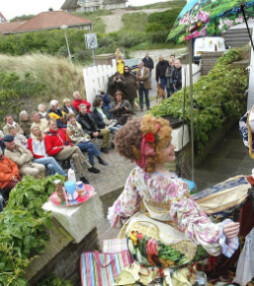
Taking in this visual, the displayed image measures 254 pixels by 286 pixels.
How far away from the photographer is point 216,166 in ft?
18.5

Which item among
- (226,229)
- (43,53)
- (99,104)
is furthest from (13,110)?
(226,229)

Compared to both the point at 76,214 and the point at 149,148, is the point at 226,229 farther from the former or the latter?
the point at 76,214

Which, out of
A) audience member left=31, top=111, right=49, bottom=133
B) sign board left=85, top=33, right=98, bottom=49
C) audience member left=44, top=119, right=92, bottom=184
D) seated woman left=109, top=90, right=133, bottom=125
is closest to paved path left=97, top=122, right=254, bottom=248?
audience member left=44, top=119, right=92, bottom=184

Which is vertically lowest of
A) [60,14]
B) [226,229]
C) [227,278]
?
[227,278]

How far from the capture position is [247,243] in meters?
2.55

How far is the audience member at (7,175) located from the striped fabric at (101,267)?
216cm

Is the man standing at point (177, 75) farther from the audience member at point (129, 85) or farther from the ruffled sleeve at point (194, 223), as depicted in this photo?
Result: the ruffled sleeve at point (194, 223)

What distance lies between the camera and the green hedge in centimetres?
496

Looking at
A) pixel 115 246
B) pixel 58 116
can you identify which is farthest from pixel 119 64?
pixel 115 246

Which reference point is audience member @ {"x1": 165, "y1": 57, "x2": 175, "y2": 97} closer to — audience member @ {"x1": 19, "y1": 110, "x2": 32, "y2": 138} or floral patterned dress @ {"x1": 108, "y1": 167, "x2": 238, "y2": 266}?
audience member @ {"x1": 19, "y1": 110, "x2": 32, "y2": 138}

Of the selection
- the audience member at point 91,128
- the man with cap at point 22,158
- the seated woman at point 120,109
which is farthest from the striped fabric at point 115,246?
Answer: the seated woman at point 120,109

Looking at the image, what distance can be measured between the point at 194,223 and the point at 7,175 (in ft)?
10.9

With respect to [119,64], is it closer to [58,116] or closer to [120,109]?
[120,109]

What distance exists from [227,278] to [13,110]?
20.3 ft
